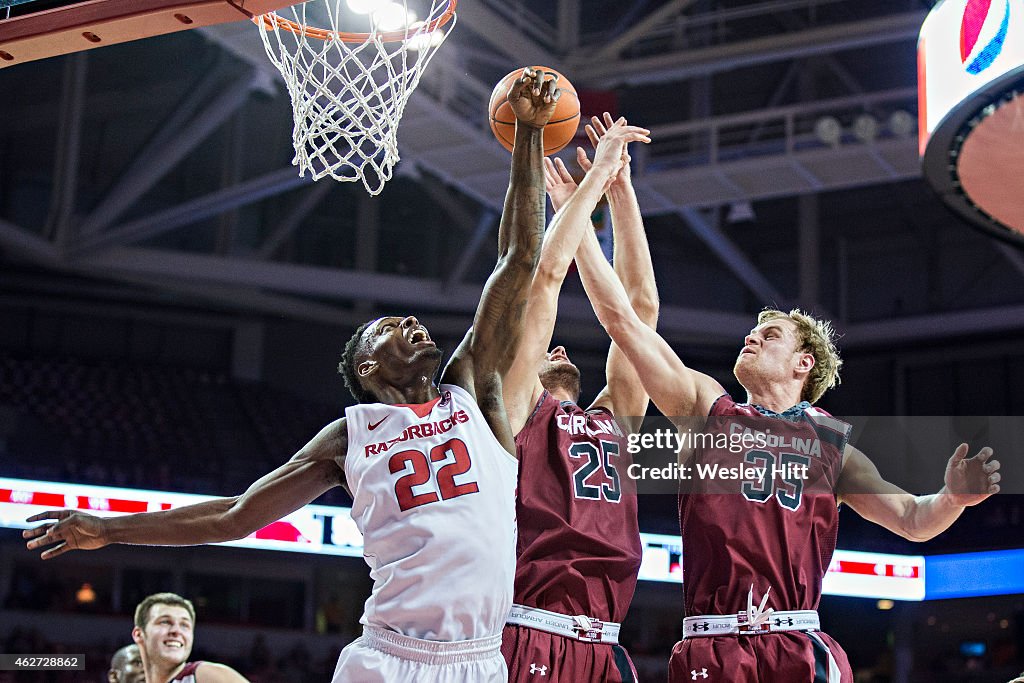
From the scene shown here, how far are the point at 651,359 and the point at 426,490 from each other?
3.81ft

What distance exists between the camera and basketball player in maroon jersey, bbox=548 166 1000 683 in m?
4.00

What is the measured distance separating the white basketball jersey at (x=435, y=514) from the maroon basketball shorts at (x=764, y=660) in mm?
884

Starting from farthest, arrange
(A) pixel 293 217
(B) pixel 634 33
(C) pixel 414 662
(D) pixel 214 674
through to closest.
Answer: (A) pixel 293 217 → (B) pixel 634 33 → (D) pixel 214 674 → (C) pixel 414 662

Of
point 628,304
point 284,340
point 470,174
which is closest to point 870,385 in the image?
point 470,174

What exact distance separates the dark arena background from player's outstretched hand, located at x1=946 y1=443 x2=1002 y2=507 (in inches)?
293

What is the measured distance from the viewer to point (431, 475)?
348 cm

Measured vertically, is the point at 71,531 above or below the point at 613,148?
below

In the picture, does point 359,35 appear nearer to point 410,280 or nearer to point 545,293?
point 545,293

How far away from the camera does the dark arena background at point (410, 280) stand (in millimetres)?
12914

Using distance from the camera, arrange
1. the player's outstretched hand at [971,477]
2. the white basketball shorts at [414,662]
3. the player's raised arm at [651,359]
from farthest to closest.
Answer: the player's raised arm at [651,359] → the player's outstretched hand at [971,477] → the white basketball shorts at [414,662]

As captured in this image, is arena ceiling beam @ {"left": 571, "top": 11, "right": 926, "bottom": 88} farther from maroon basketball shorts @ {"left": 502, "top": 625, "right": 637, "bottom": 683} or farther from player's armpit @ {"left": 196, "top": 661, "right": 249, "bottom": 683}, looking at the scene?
maroon basketball shorts @ {"left": 502, "top": 625, "right": 637, "bottom": 683}

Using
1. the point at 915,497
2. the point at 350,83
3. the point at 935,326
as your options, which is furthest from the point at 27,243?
the point at 915,497

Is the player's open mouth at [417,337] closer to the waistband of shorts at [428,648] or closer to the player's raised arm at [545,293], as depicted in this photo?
the player's raised arm at [545,293]

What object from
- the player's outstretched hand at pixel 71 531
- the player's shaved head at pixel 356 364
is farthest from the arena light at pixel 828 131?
the player's outstretched hand at pixel 71 531
